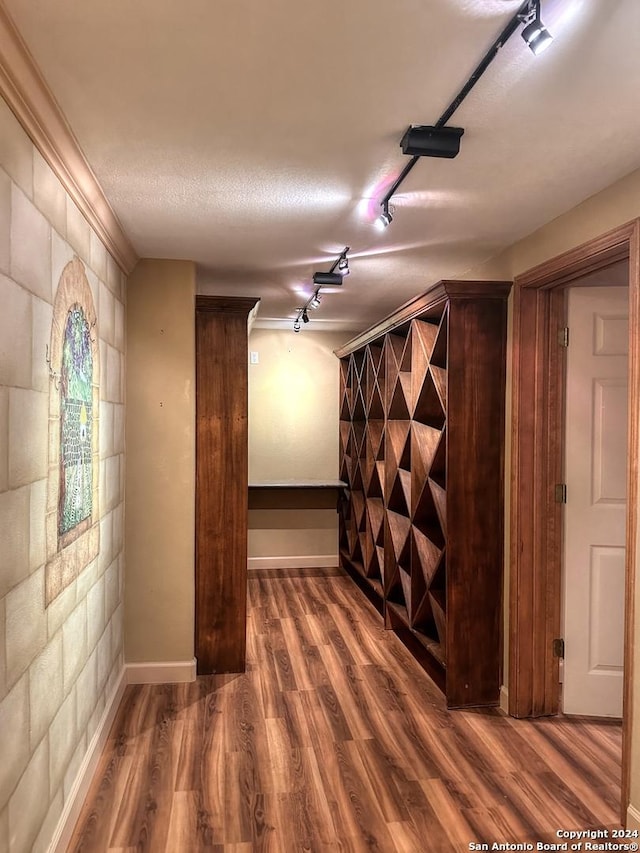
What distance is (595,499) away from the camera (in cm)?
281

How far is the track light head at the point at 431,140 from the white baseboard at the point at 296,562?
14.8 feet

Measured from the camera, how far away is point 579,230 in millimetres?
2369

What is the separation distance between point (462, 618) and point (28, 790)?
206 centimetres

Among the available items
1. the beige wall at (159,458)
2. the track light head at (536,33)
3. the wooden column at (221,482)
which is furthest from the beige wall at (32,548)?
the track light head at (536,33)

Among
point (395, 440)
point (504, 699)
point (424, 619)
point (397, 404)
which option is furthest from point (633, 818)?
point (397, 404)

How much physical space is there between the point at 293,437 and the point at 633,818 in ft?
13.7

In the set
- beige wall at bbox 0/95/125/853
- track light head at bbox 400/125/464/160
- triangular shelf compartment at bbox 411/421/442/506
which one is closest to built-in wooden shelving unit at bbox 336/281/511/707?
triangular shelf compartment at bbox 411/421/442/506

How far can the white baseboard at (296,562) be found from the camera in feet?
18.5

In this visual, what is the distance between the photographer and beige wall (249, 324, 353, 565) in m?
5.64

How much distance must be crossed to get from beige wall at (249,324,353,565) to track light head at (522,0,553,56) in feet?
14.9

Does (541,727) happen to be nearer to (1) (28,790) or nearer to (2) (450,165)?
(1) (28,790)

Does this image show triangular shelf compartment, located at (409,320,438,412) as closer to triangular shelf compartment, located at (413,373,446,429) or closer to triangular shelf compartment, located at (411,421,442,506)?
triangular shelf compartment, located at (413,373,446,429)

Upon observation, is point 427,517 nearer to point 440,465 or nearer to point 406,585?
point 440,465

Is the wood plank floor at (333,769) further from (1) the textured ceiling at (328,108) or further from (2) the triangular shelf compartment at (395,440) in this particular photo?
(1) the textured ceiling at (328,108)
